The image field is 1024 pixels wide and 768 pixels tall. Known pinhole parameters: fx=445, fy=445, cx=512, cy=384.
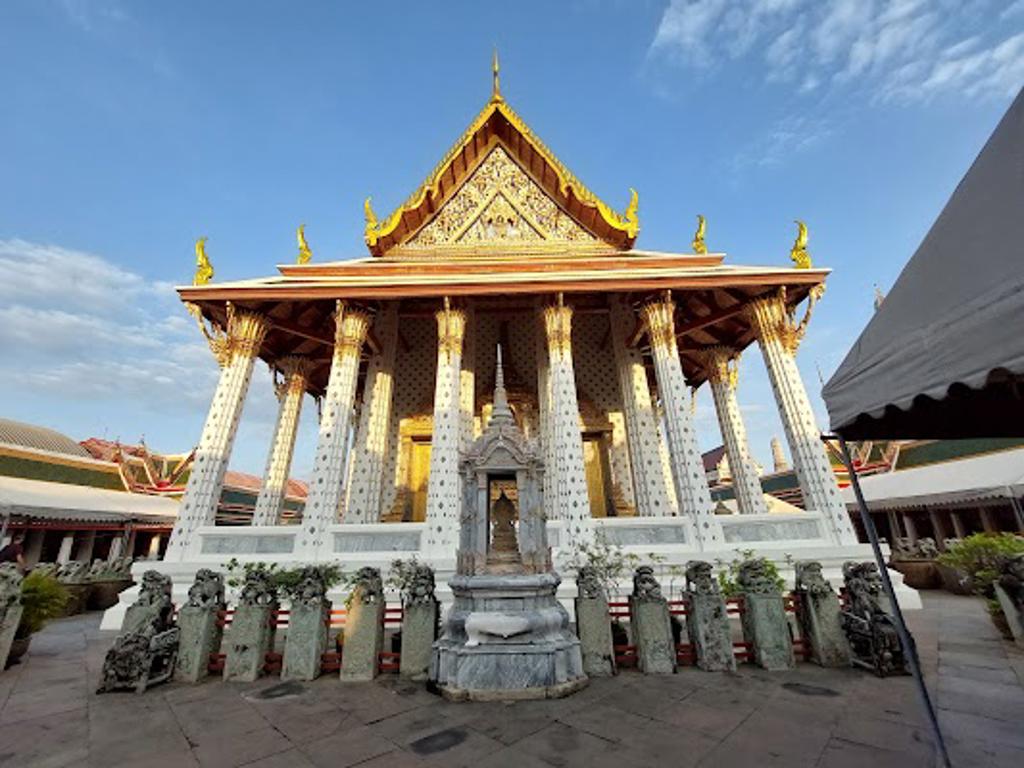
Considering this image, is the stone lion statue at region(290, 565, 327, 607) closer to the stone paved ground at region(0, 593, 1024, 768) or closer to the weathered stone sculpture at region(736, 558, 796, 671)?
the stone paved ground at region(0, 593, 1024, 768)

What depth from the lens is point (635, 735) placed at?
302 cm

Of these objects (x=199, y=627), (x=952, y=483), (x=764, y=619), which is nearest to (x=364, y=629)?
(x=199, y=627)

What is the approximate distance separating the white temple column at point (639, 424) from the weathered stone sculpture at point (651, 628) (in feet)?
19.9

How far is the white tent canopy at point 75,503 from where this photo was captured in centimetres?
1329

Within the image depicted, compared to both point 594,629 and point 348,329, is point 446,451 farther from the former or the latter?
point 594,629

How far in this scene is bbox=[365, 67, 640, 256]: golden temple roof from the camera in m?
12.8

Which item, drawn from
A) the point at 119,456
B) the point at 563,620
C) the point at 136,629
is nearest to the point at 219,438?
the point at 136,629

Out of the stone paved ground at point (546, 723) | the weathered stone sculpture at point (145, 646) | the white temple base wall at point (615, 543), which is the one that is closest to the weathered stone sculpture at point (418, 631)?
the stone paved ground at point (546, 723)

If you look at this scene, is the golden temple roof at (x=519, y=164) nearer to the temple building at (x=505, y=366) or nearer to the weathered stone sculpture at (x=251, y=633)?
the temple building at (x=505, y=366)

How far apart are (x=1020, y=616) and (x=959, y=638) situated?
2.35 ft

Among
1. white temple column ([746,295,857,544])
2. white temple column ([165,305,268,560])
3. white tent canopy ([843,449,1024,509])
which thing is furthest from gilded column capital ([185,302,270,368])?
white tent canopy ([843,449,1024,509])

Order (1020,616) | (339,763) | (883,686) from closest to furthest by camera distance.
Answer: (339,763), (883,686), (1020,616)

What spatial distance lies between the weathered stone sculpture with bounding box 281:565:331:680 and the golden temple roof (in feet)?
33.4

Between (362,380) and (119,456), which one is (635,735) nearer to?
(362,380)
